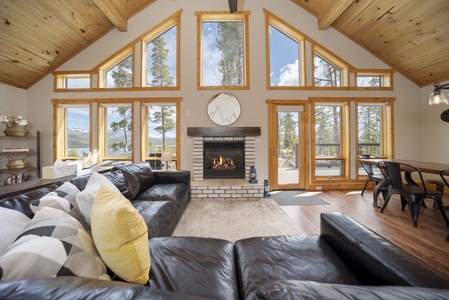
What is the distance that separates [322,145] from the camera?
14.8 ft

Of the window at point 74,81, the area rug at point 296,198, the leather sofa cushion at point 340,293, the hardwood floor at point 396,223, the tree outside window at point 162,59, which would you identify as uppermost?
the tree outside window at point 162,59

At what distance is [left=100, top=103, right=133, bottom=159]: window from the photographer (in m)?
4.40

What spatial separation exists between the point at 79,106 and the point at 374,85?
7183mm

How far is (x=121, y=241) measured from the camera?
0.80 meters

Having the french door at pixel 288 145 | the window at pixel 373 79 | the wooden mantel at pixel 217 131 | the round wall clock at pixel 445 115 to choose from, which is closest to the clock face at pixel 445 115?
the round wall clock at pixel 445 115

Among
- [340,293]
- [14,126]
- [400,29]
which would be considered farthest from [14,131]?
[400,29]

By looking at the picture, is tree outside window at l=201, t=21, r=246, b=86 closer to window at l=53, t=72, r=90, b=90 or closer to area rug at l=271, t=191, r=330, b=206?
area rug at l=271, t=191, r=330, b=206

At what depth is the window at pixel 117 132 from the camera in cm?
440

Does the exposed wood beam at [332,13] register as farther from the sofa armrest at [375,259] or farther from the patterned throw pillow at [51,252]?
the patterned throw pillow at [51,252]

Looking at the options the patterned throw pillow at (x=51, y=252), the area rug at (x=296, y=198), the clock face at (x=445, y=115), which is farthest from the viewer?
the clock face at (x=445, y=115)

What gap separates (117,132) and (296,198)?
171 inches

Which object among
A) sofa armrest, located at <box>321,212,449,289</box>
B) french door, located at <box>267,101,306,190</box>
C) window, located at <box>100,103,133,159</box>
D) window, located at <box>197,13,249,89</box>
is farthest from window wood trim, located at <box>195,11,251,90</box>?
sofa armrest, located at <box>321,212,449,289</box>

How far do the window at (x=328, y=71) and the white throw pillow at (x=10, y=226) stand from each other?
516 centimetres

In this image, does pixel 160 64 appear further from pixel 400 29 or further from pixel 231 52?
pixel 400 29
